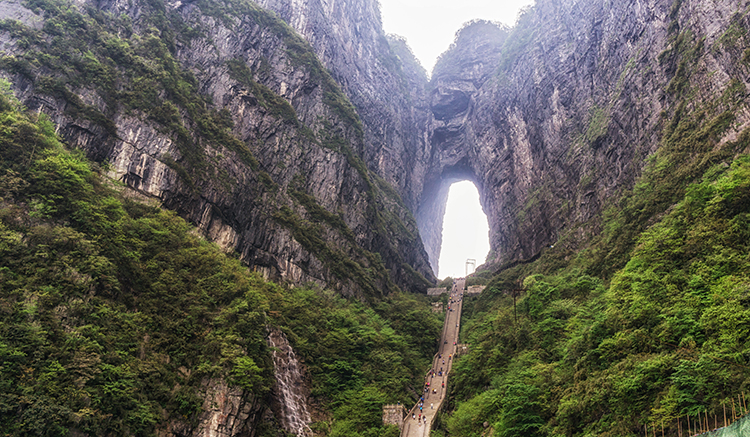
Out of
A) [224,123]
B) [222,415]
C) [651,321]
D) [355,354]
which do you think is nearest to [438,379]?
[355,354]

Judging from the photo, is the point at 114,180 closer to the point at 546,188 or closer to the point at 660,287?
the point at 660,287

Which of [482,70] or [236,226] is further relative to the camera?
[482,70]

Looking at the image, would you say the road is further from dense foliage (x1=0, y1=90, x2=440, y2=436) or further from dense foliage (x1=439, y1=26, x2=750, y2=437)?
dense foliage (x1=439, y1=26, x2=750, y2=437)

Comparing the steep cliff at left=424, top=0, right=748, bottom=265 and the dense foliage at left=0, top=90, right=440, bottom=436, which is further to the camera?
the steep cliff at left=424, top=0, right=748, bottom=265

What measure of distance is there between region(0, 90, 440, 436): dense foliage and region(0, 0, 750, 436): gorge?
11 centimetres

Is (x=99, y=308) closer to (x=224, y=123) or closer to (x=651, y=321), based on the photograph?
(x=651, y=321)

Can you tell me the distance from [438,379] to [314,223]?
1768 cm

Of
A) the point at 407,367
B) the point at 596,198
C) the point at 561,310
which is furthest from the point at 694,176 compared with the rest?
the point at 407,367

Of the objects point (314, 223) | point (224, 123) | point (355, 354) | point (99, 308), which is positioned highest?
point (224, 123)

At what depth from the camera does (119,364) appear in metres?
15.7

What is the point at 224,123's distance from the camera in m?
37.2

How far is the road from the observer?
22.2 metres

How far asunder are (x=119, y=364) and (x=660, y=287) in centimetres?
1973

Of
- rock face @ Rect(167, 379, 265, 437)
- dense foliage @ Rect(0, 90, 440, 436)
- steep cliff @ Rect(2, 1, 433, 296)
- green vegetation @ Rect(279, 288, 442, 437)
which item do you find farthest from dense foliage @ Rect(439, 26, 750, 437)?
steep cliff @ Rect(2, 1, 433, 296)
